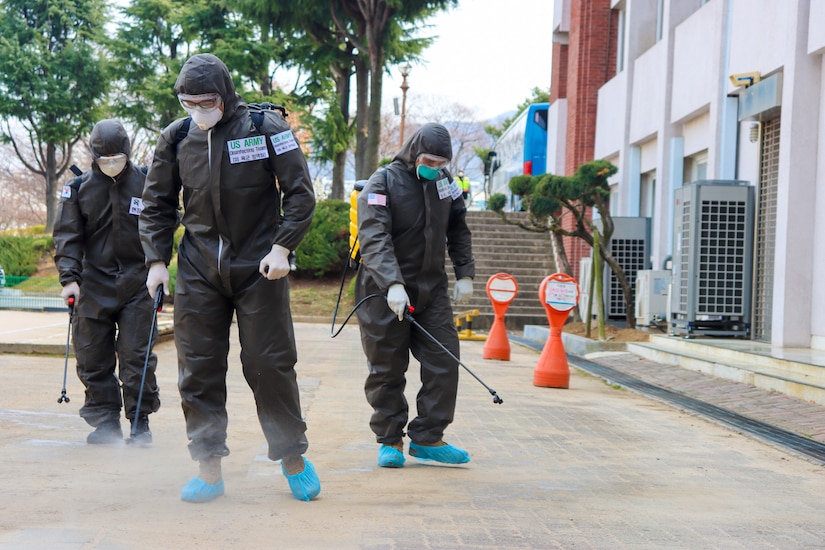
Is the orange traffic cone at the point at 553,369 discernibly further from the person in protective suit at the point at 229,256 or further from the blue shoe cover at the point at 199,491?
the blue shoe cover at the point at 199,491

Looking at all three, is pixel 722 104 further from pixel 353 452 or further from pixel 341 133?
pixel 341 133

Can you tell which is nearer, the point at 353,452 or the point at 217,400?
the point at 217,400

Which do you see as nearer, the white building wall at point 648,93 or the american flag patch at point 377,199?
the american flag patch at point 377,199

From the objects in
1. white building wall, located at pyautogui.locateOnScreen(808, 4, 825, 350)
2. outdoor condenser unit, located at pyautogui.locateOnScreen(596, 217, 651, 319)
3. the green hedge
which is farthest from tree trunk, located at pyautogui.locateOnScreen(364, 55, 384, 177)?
white building wall, located at pyautogui.locateOnScreen(808, 4, 825, 350)

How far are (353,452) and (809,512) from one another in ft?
8.81

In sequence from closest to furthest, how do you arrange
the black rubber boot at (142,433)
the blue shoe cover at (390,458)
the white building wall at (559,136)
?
the blue shoe cover at (390,458) → the black rubber boot at (142,433) → the white building wall at (559,136)

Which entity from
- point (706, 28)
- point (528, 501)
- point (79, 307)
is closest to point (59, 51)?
point (706, 28)

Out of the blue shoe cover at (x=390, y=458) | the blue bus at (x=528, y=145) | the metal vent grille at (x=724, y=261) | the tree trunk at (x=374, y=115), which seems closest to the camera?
the blue shoe cover at (x=390, y=458)

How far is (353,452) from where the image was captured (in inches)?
265

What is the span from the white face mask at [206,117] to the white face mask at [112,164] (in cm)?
209

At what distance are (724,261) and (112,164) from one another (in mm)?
10165

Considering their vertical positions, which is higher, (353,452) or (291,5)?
(291,5)

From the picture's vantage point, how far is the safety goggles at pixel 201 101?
4.93 meters

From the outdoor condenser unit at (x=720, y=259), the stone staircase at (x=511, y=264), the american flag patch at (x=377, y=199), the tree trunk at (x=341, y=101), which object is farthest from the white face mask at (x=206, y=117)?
the tree trunk at (x=341, y=101)
